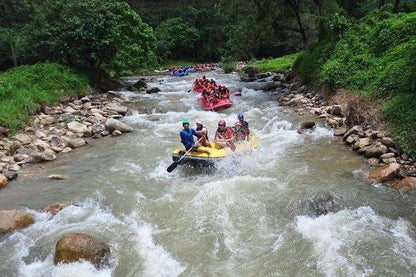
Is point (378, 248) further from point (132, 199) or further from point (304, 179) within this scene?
point (132, 199)

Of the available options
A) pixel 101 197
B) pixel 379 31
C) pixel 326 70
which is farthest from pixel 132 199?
pixel 379 31

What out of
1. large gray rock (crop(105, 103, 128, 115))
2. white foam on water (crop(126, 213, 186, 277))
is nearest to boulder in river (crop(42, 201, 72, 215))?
white foam on water (crop(126, 213, 186, 277))

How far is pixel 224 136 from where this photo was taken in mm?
9719

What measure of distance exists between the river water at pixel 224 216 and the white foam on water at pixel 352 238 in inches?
0.6

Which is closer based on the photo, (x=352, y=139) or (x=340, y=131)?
(x=352, y=139)

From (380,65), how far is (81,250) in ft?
35.0

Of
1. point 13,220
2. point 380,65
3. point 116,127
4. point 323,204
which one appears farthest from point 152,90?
point 323,204

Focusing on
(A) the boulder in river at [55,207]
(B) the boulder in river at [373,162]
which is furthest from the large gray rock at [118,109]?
Answer: (B) the boulder in river at [373,162]

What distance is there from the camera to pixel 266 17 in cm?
2097

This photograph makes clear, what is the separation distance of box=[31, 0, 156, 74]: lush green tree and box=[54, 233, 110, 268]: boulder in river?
1453 centimetres

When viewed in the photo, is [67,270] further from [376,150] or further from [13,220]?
[376,150]

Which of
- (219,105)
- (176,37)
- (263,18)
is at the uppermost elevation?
(263,18)

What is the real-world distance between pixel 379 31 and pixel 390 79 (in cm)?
433

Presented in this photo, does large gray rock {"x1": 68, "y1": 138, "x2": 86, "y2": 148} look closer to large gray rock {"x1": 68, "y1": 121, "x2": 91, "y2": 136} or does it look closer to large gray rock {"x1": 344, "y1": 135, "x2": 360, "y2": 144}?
large gray rock {"x1": 68, "y1": 121, "x2": 91, "y2": 136}
